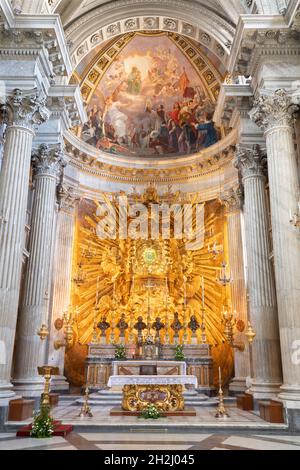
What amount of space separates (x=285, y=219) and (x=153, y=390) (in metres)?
4.85

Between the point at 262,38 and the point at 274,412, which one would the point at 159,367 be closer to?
the point at 274,412

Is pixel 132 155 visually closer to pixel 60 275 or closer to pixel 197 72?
pixel 197 72

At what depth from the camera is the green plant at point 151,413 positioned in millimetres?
8922

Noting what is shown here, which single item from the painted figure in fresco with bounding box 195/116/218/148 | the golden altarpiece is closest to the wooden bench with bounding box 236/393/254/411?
the golden altarpiece

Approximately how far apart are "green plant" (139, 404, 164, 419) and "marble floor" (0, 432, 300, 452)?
1169mm

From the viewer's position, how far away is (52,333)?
13.4m

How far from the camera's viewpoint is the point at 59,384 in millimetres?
13188

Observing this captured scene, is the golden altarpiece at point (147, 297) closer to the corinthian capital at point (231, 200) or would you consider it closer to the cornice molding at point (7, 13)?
the corinthian capital at point (231, 200)

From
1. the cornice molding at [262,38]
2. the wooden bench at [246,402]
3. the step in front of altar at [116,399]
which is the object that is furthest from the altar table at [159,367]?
the cornice molding at [262,38]

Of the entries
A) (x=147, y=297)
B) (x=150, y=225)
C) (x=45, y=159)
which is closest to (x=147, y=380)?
(x=147, y=297)

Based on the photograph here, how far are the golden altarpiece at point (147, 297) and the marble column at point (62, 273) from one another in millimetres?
398

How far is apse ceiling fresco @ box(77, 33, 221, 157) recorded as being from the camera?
16453 mm

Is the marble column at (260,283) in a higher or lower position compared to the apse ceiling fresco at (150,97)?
lower

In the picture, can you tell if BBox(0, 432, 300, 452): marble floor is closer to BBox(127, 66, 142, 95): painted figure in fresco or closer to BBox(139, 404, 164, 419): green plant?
BBox(139, 404, 164, 419): green plant
